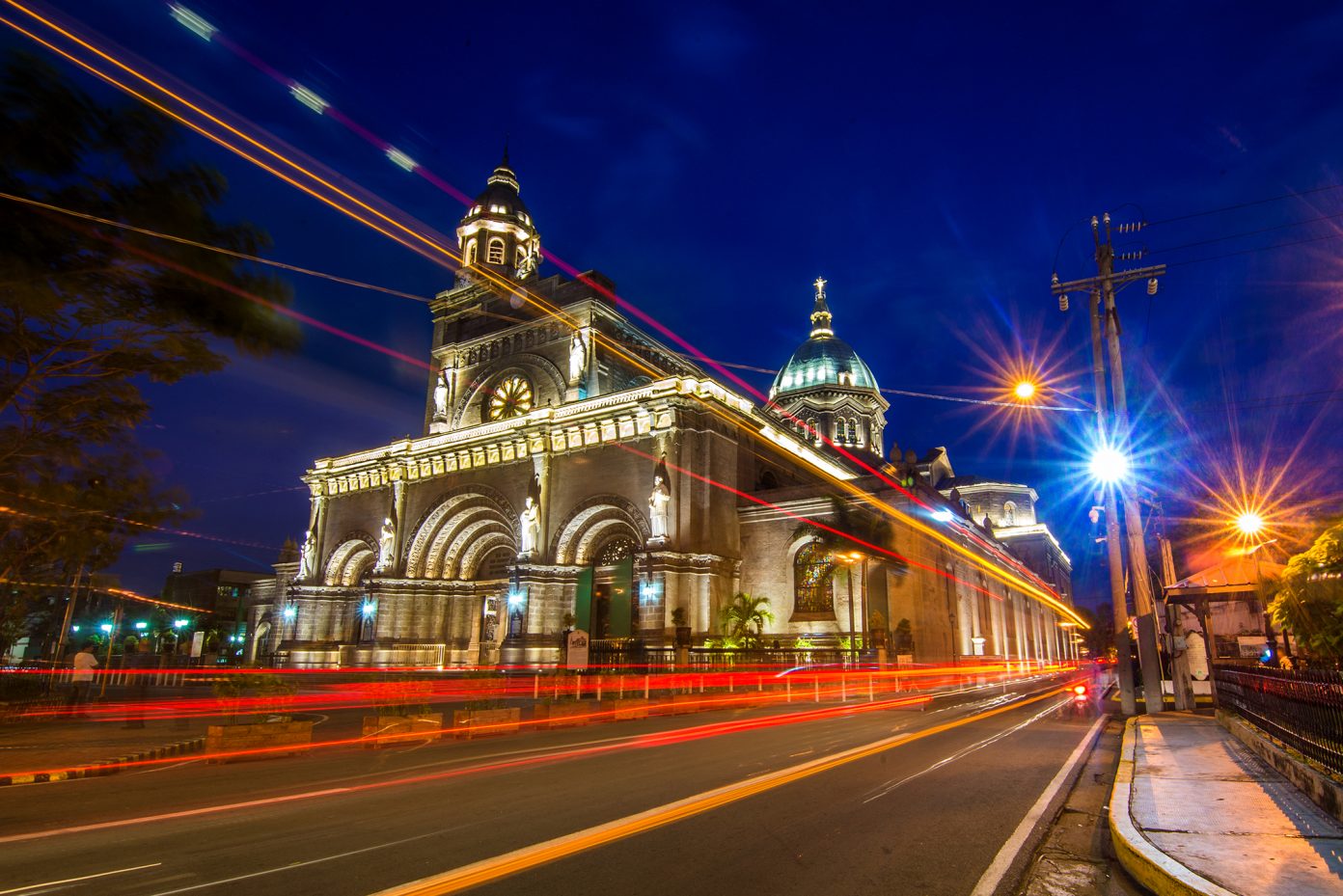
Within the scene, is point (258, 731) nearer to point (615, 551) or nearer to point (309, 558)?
point (615, 551)

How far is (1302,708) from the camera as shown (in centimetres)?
840

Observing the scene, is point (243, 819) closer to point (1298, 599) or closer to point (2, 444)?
point (1298, 599)

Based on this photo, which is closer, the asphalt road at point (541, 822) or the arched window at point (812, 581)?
the asphalt road at point (541, 822)

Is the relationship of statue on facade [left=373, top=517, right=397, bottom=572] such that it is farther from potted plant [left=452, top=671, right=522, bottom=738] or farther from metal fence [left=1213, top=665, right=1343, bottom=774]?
metal fence [left=1213, top=665, right=1343, bottom=774]

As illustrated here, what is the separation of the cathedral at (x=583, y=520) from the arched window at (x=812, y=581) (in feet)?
0.37

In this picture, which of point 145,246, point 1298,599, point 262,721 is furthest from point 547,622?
point 1298,599

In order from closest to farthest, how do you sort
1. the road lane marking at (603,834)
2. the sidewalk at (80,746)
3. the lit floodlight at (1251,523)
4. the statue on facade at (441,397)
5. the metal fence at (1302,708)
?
the road lane marking at (603,834), the metal fence at (1302,708), the sidewalk at (80,746), the lit floodlight at (1251,523), the statue on facade at (441,397)

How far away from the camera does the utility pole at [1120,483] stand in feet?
55.2

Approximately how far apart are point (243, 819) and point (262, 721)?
298 inches

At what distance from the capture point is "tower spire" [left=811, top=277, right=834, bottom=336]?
79.4m

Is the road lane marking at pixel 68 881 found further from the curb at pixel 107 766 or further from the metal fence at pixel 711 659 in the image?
the metal fence at pixel 711 659

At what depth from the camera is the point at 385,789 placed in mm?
9133

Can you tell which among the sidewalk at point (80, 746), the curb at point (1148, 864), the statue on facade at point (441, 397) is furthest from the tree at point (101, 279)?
the statue on facade at point (441, 397)

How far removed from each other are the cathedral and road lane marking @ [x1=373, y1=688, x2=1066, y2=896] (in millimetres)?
23394
